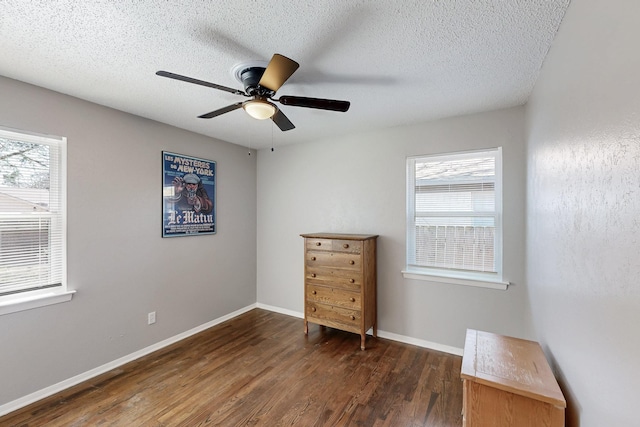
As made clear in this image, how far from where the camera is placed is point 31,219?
214 cm

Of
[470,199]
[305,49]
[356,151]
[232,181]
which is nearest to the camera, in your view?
[305,49]

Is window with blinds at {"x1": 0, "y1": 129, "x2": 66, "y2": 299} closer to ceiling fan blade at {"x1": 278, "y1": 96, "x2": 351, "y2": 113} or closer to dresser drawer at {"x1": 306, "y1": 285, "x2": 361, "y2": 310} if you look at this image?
ceiling fan blade at {"x1": 278, "y1": 96, "x2": 351, "y2": 113}

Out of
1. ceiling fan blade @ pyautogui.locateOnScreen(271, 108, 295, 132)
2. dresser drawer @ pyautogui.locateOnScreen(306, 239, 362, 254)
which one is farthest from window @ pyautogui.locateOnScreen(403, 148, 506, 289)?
ceiling fan blade @ pyautogui.locateOnScreen(271, 108, 295, 132)

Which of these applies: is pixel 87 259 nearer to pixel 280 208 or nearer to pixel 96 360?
pixel 96 360

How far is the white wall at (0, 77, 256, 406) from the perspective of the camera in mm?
2086

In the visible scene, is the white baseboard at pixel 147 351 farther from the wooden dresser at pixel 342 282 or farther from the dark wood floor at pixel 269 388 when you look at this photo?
the wooden dresser at pixel 342 282

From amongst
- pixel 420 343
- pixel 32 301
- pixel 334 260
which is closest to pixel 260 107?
pixel 334 260

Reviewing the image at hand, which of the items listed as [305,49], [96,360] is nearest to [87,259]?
[96,360]

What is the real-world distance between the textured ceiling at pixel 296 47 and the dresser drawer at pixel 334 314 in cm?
216

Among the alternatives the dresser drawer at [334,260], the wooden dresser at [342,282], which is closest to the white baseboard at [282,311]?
the wooden dresser at [342,282]

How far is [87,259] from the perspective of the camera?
2408 millimetres

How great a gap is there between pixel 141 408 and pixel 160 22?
101 inches

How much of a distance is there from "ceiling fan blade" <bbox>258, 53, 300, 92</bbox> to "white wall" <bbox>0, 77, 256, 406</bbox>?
190 centimetres

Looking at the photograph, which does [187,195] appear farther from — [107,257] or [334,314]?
[334,314]
